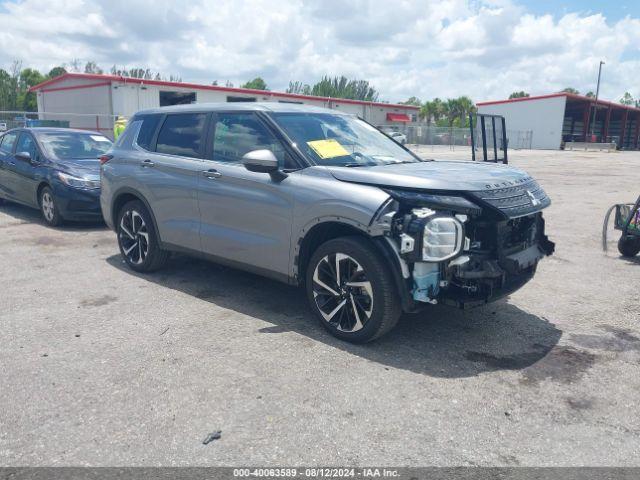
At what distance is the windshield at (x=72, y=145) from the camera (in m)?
9.29

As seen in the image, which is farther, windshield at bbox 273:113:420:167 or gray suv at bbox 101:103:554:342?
windshield at bbox 273:113:420:167

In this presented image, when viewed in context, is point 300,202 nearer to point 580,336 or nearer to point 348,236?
point 348,236

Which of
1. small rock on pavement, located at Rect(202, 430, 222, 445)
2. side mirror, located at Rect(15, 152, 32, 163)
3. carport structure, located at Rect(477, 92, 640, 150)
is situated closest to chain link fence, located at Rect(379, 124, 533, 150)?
carport structure, located at Rect(477, 92, 640, 150)

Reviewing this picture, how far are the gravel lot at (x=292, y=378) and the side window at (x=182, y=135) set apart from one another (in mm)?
1387

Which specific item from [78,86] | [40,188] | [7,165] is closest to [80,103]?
[78,86]

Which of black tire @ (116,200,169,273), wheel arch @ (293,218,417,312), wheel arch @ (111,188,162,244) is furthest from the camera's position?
black tire @ (116,200,169,273)

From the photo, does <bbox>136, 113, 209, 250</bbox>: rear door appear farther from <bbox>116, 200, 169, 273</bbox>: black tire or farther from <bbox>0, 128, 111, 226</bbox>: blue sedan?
<bbox>0, 128, 111, 226</bbox>: blue sedan

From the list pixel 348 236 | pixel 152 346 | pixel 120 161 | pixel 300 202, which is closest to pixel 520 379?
pixel 348 236

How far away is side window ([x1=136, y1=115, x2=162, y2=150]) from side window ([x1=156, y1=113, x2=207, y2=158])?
0.51ft

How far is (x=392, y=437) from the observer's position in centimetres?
306

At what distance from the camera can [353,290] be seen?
13.8 ft

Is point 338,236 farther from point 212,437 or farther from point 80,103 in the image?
point 80,103

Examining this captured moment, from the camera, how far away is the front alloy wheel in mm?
4129

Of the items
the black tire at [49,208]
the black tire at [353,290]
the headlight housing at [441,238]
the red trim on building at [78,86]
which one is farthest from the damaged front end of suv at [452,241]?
the red trim on building at [78,86]
